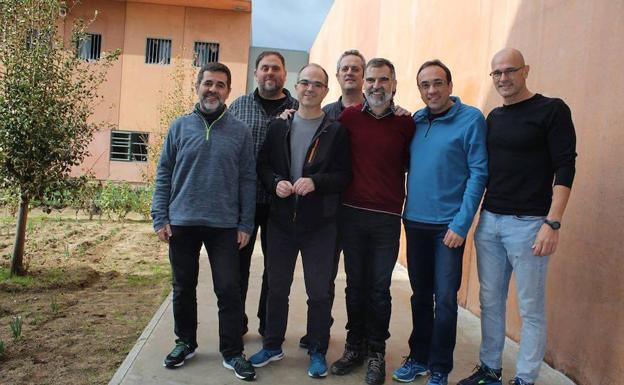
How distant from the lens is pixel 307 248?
3328 millimetres

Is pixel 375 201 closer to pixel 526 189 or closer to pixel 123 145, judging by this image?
pixel 526 189

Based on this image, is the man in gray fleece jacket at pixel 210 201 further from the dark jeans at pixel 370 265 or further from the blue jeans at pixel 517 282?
the blue jeans at pixel 517 282

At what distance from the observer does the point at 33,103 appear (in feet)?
17.8

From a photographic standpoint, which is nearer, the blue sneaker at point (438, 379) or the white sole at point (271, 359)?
the blue sneaker at point (438, 379)

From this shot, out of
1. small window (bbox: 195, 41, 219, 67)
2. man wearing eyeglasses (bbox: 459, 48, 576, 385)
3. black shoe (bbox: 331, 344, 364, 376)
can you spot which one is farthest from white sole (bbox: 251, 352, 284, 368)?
small window (bbox: 195, 41, 219, 67)

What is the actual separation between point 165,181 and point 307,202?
0.92 metres

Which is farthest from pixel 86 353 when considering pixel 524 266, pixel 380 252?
pixel 524 266

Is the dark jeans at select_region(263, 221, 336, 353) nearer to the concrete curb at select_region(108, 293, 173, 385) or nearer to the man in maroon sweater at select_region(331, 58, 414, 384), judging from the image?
the man in maroon sweater at select_region(331, 58, 414, 384)

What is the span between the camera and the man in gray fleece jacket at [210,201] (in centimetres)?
322

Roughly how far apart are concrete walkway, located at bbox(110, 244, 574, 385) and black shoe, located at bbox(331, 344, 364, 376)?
4 centimetres

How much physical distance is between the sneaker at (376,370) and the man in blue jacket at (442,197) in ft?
0.96

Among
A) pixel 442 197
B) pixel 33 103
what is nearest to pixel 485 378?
pixel 442 197

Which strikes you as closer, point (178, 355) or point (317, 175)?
point (317, 175)

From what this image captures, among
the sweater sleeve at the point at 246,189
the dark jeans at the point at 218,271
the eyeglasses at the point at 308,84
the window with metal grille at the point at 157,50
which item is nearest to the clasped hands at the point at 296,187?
the sweater sleeve at the point at 246,189
